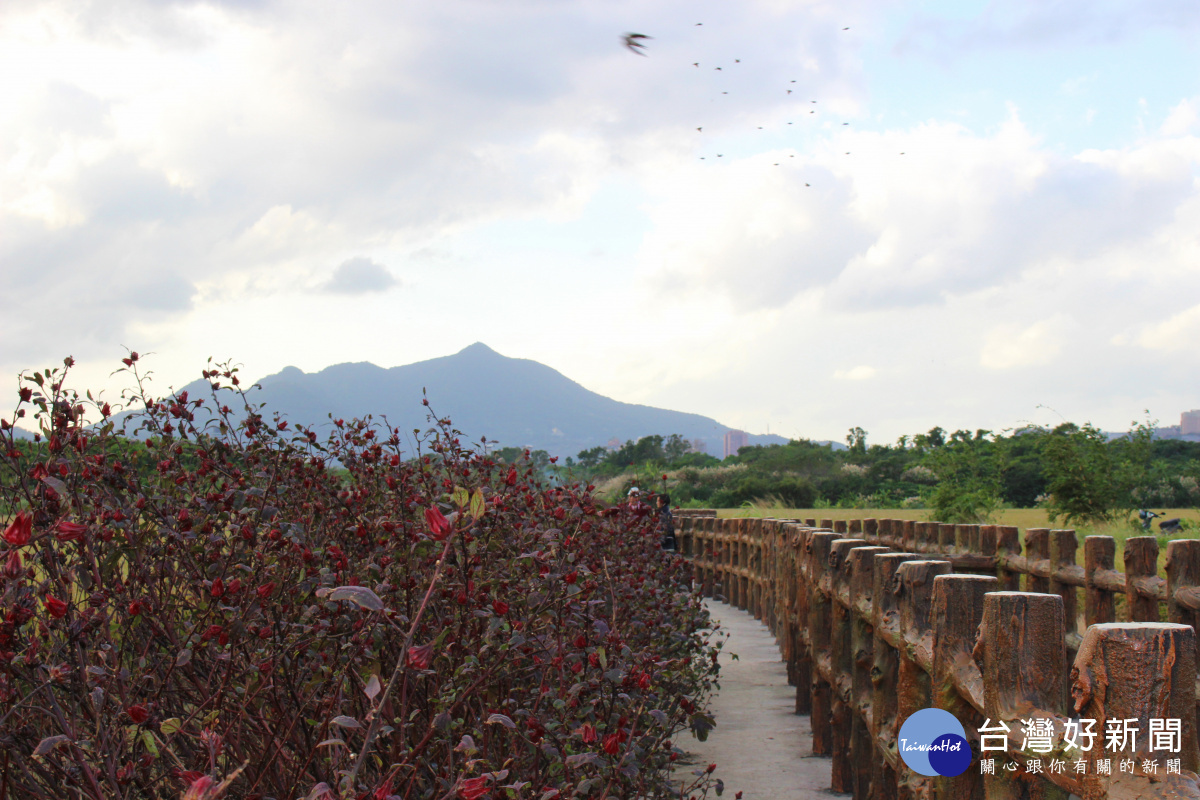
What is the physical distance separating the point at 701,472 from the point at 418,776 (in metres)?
38.4

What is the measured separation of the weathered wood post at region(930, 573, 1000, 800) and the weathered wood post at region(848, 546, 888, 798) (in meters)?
1.51

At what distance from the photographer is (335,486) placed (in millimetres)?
3539

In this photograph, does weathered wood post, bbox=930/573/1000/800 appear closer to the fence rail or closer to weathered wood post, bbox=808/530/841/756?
the fence rail

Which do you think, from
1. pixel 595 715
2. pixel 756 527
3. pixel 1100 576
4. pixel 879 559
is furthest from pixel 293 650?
pixel 756 527

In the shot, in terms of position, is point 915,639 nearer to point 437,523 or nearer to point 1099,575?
point 437,523

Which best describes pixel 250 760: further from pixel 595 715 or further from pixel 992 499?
pixel 992 499

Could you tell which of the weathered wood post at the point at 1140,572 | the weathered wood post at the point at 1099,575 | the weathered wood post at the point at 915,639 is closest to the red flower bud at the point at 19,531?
the weathered wood post at the point at 915,639

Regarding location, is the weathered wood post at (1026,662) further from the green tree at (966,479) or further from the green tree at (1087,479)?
the green tree at (966,479)

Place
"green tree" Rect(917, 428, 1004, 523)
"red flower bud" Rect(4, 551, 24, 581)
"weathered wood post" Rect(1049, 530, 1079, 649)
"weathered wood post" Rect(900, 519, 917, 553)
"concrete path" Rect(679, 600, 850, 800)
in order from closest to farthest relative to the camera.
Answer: "red flower bud" Rect(4, 551, 24, 581)
"concrete path" Rect(679, 600, 850, 800)
"weathered wood post" Rect(1049, 530, 1079, 649)
"weathered wood post" Rect(900, 519, 917, 553)
"green tree" Rect(917, 428, 1004, 523)

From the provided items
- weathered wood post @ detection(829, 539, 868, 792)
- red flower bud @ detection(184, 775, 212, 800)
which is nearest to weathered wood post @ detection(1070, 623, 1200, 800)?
red flower bud @ detection(184, 775, 212, 800)

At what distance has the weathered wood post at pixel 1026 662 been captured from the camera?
2.09 meters

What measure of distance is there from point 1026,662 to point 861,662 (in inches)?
90.7

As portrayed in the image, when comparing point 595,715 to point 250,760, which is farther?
point 595,715

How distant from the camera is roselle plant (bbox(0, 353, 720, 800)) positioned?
2084 millimetres
